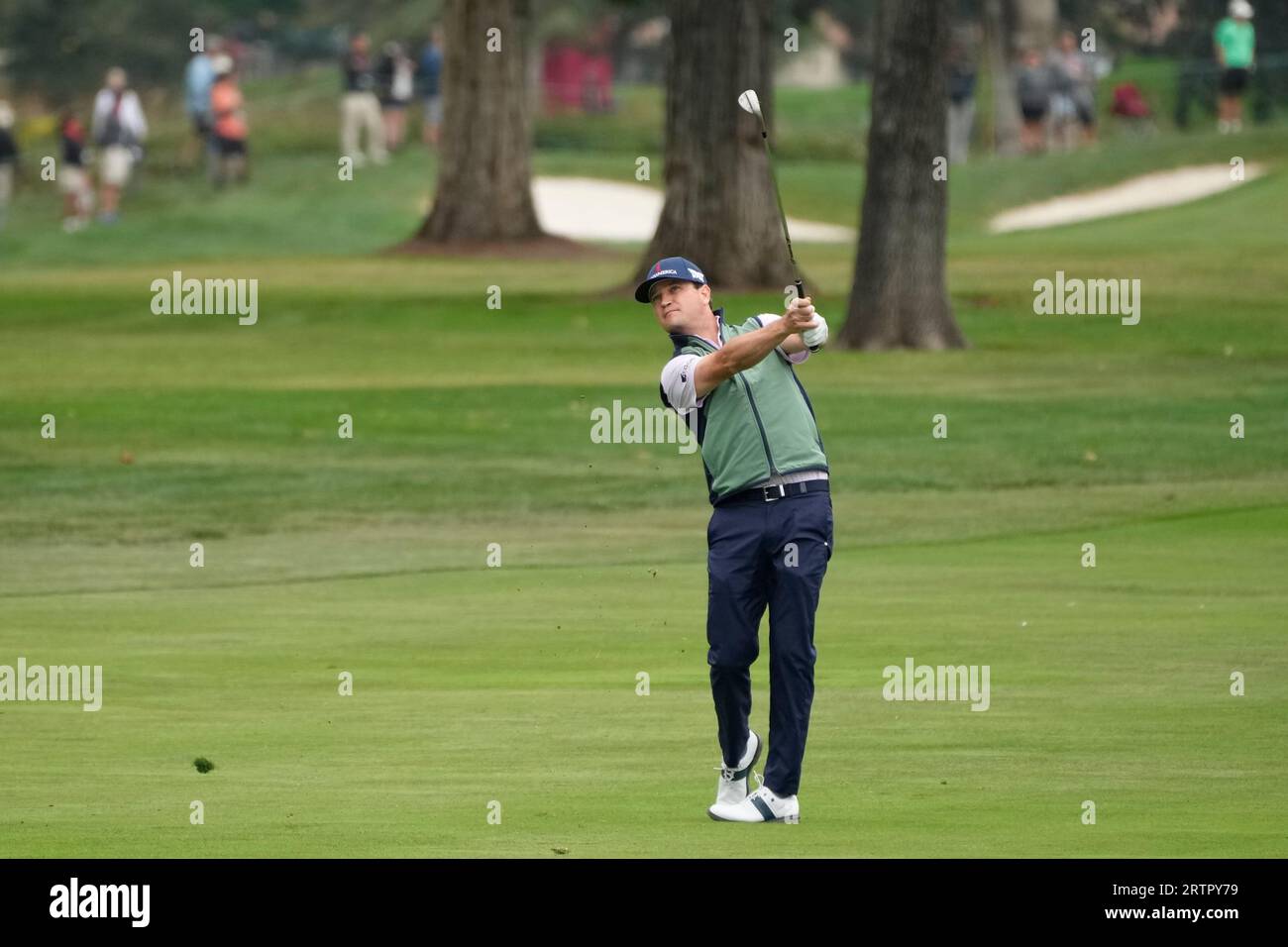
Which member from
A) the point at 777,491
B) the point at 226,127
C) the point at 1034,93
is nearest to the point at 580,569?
the point at 777,491

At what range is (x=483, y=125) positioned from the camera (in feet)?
139

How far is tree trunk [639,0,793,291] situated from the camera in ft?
115

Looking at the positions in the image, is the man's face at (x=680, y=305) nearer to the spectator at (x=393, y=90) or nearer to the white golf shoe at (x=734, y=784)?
the white golf shoe at (x=734, y=784)

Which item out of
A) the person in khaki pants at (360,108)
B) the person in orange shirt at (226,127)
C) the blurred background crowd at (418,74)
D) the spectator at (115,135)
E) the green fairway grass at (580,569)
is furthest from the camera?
the person in khaki pants at (360,108)

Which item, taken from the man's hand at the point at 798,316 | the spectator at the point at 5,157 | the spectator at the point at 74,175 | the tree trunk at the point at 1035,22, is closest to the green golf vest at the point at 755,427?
the man's hand at the point at 798,316

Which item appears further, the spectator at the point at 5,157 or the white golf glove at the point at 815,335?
the spectator at the point at 5,157

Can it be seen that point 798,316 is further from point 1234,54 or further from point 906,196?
point 1234,54

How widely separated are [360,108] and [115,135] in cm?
788

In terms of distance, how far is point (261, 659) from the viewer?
13977 mm

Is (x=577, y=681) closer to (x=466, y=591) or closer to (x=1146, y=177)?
(x=466, y=591)

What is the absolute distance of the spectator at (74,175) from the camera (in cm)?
4753

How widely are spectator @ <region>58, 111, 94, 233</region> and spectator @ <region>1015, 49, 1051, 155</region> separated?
675 inches

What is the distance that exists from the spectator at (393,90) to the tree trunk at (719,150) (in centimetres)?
2181
